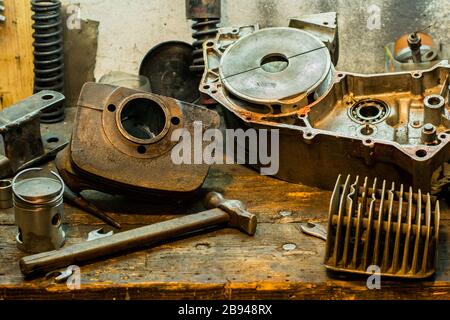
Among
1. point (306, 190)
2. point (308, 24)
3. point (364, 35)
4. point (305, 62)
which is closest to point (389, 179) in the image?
point (306, 190)

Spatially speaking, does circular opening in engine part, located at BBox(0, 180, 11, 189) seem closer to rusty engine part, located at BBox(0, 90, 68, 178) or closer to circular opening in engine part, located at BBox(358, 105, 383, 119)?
rusty engine part, located at BBox(0, 90, 68, 178)

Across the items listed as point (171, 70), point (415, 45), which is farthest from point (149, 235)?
point (415, 45)

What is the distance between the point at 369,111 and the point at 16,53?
4.15 feet

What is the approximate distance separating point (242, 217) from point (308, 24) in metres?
0.77

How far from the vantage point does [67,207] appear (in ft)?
9.36

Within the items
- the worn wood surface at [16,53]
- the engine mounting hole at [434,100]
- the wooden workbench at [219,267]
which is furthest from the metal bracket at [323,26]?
the worn wood surface at [16,53]

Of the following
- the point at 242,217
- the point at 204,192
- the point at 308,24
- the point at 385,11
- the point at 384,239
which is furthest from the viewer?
the point at 385,11

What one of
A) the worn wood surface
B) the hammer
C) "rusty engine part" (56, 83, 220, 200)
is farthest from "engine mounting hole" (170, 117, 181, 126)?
the worn wood surface

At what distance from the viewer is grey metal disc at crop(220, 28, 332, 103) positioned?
292cm

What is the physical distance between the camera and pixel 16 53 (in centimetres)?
351

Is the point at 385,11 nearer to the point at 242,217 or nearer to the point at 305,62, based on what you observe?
the point at 305,62

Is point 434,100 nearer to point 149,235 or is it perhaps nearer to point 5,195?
point 149,235

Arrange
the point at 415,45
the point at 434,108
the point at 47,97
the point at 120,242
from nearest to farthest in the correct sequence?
the point at 120,242, the point at 434,108, the point at 47,97, the point at 415,45

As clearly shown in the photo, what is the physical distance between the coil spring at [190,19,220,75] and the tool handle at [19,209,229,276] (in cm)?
75
